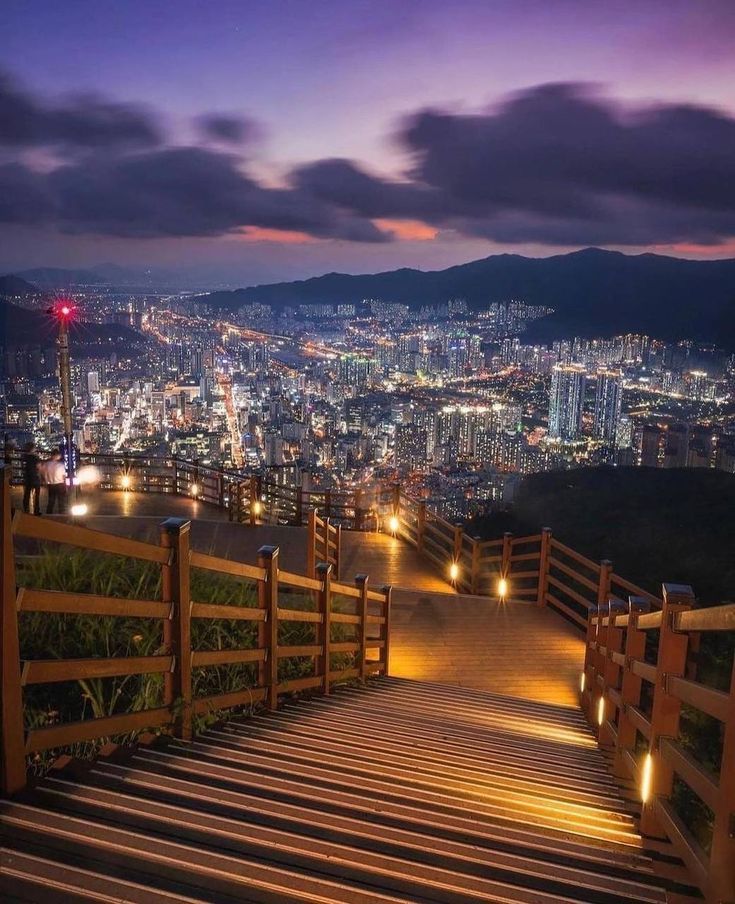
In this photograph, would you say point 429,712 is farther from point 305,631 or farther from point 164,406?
point 164,406

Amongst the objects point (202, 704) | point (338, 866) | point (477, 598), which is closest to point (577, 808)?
point (338, 866)

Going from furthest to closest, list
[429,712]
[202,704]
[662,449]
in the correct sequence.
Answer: [662,449], [429,712], [202,704]

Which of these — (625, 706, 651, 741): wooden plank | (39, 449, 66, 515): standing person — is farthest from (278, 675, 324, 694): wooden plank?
(39, 449, 66, 515): standing person

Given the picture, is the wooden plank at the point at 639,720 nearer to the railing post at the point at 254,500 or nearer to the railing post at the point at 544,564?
the railing post at the point at 544,564

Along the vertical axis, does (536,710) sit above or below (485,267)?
below

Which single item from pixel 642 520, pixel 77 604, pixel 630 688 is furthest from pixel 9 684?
pixel 642 520

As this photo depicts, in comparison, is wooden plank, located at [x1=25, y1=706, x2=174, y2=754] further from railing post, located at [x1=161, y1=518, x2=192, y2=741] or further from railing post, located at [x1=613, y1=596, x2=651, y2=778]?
railing post, located at [x1=613, y1=596, x2=651, y2=778]
